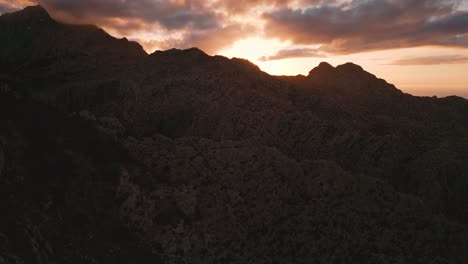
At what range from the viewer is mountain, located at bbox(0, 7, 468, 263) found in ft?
100

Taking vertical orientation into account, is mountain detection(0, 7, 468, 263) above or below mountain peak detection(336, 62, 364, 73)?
below

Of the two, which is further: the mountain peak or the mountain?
the mountain peak

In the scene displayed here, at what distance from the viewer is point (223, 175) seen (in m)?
Answer: 39.4

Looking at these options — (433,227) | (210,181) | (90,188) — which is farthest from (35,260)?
(433,227)

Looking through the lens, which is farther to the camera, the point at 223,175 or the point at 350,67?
the point at 350,67

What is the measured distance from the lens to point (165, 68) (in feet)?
217

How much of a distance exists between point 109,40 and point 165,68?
2729 cm

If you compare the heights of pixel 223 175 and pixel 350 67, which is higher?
pixel 350 67

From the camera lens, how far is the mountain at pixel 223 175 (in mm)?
30500

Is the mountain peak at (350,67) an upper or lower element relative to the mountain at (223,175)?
upper

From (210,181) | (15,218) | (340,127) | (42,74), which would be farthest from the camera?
(42,74)

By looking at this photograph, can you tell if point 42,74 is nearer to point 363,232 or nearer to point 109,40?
point 109,40

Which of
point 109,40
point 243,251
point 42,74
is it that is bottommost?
Answer: point 243,251

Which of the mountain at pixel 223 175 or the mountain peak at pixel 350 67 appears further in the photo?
the mountain peak at pixel 350 67
